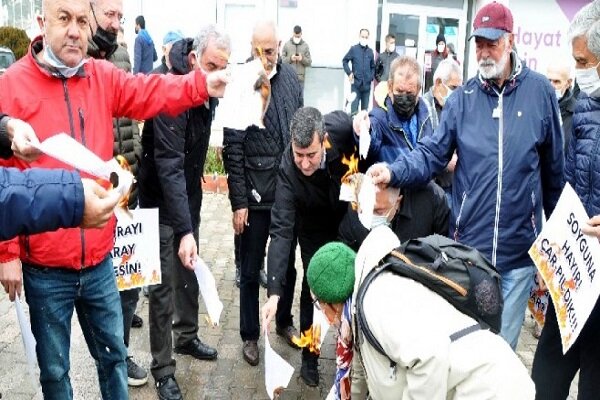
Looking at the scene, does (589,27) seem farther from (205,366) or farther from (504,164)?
(205,366)

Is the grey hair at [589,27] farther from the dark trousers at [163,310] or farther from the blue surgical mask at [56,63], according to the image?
the dark trousers at [163,310]

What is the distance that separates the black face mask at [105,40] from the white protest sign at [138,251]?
0.86 metres

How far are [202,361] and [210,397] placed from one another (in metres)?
0.44

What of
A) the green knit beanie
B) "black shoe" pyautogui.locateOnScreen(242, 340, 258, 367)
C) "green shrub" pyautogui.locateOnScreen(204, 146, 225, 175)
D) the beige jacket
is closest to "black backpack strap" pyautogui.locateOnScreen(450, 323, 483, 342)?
the beige jacket

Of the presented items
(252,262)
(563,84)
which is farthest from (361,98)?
(252,262)

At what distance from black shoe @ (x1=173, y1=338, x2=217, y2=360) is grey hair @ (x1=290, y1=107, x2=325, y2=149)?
1.60m

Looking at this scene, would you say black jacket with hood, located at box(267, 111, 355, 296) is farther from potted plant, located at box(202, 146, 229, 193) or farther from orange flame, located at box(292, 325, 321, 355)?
potted plant, located at box(202, 146, 229, 193)

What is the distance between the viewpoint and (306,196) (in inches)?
143

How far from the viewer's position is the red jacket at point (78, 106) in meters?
2.47

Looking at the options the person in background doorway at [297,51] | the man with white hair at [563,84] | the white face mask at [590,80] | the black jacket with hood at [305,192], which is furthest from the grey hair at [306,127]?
the person in background doorway at [297,51]

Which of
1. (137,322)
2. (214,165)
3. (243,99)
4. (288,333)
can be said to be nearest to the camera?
(243,99)

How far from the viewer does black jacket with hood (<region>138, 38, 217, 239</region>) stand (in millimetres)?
3363

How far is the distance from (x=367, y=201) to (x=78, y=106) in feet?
4.45

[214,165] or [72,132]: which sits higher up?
[72,132]
